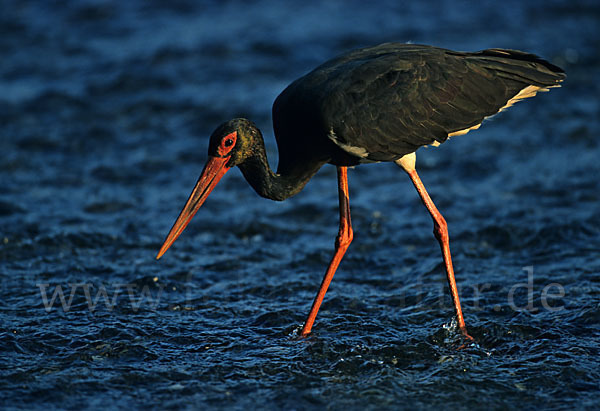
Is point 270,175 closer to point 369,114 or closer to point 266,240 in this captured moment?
point 369,114

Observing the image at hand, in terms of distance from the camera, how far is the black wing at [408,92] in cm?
682

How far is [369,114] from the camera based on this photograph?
6.92 meters

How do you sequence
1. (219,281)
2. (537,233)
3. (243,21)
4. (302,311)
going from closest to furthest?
(302,311) → (219,281) → (537,233) → (243,21)

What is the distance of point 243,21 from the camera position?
15492 millimetres

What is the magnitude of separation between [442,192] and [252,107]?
11.7ft

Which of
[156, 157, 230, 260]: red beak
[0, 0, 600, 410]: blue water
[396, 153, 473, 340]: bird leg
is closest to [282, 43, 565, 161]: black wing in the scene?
[396, 153, 473, 340]: bird leg

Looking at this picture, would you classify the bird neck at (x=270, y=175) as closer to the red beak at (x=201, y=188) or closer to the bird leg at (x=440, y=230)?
the red beak at (x=201, y=188)

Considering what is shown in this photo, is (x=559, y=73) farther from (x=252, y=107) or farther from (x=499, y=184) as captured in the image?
(x=252, y=107)

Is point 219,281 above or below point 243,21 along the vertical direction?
below

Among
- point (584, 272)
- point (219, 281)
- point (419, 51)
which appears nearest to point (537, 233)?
Result: point (584, 272)

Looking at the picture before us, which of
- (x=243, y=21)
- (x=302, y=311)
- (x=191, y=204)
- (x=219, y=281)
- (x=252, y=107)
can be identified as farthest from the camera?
(x=243, y=21)

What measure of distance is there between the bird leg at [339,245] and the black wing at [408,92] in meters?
0.43

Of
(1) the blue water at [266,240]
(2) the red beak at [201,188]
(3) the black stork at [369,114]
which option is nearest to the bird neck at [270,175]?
(3) the black stork at [369,114]

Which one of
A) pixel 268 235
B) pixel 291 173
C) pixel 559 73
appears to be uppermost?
pixel 559 73
